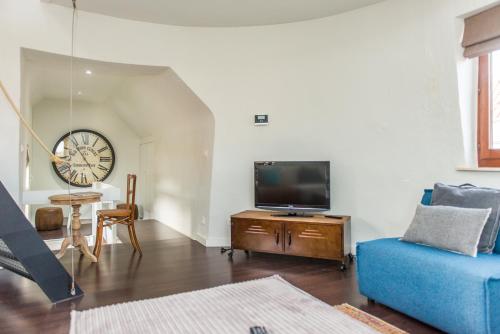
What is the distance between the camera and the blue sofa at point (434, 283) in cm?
187

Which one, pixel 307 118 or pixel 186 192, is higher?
pixel 307 118

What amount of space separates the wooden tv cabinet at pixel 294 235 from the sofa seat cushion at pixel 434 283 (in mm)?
772

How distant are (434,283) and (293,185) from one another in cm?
199

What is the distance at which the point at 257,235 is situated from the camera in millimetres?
3844

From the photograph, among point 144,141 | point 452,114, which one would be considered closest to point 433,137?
point 452,114

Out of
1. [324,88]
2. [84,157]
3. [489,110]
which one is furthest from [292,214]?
[84,157]

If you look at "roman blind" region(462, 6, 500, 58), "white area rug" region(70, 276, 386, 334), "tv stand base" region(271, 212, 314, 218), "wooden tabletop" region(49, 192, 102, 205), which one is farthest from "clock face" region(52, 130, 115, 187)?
"roman blind" region(462, 6, 500, 58)

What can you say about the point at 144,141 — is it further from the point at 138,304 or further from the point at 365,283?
the point at 365,283

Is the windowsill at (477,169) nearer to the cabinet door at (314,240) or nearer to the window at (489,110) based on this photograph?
the window at (489,110)

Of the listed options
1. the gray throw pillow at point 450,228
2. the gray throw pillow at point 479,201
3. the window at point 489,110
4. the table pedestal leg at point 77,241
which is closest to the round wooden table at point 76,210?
the table pedestal leg at point 77,241

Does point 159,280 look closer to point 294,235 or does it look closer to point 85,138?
point 294,235

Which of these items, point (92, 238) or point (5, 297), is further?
point (92, 238)

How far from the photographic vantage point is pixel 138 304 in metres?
2.58

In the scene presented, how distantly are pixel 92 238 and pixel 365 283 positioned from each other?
4.46 metres
